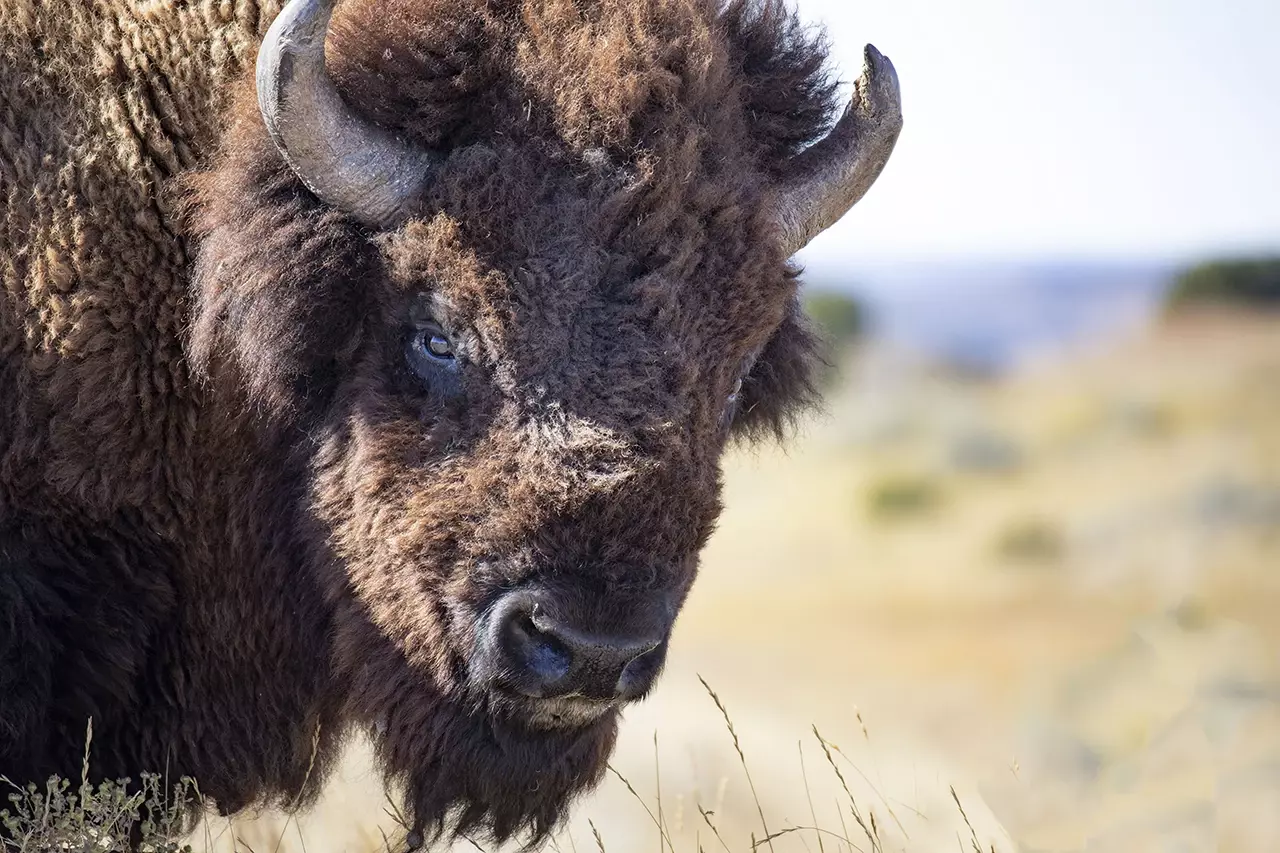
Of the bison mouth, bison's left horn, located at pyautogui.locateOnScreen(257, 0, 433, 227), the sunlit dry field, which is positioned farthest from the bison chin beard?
the sunlit dry field

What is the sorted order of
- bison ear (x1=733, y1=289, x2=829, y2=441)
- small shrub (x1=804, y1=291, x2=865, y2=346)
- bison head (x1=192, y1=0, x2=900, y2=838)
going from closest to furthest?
bison head (x1=192, y1=0, x2=900, y2=838) → bison ear (x1=733, y1=289, x2=829, y2=441) → small shrub (x1=804, y1=291, x2=865, y2=346)

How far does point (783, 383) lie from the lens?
4.73 m

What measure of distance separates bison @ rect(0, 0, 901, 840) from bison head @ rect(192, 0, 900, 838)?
0.03 ft

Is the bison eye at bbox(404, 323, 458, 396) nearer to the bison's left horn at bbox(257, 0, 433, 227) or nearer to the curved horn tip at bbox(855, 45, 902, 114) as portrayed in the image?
the bison's left horn at bbox(257, 0, 433, 227)

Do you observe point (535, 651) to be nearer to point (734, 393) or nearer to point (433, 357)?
point (433, 357)

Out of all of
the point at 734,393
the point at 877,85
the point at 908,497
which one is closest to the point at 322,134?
the point at 734,393

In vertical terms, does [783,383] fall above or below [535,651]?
above

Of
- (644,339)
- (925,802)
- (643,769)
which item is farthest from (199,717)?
(643,769)

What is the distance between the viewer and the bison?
11.9 feet

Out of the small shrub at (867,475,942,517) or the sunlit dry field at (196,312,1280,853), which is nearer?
the sunlit dry field at (196,312,1280,853)

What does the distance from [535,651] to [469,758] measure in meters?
0.58

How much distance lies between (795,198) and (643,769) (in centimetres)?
1245

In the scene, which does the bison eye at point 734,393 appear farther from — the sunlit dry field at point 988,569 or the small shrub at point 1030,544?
the small shrub at point 1030,544

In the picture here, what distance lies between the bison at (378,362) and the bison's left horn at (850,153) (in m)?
0.02
